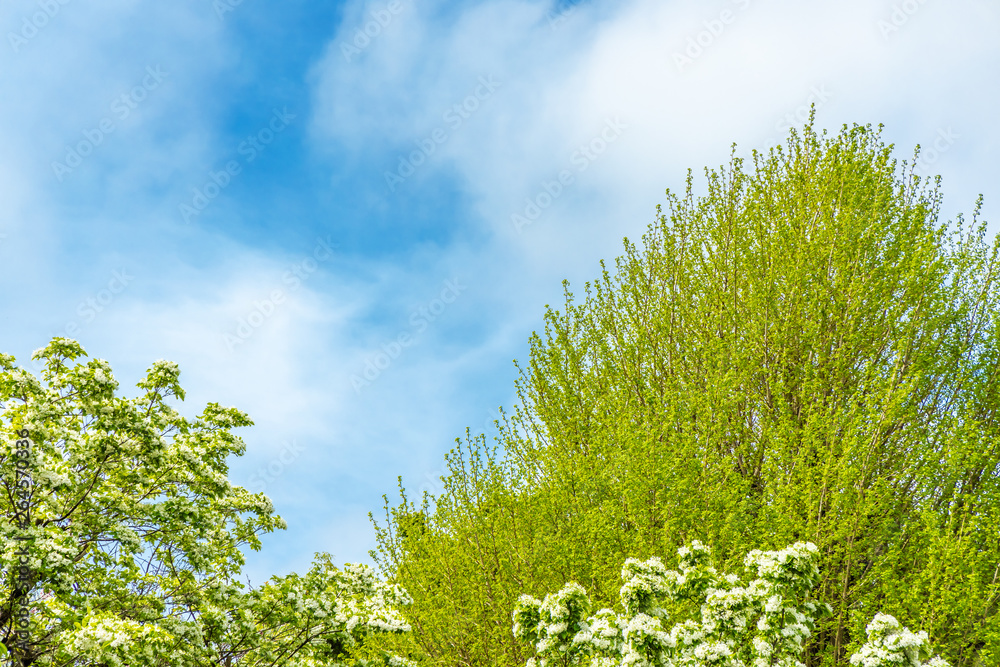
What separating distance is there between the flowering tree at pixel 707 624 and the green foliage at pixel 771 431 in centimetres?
139

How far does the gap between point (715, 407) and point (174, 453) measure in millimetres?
8946

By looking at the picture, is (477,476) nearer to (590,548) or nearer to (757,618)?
(590,548)

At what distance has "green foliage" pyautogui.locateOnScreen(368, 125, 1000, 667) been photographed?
1024 cm

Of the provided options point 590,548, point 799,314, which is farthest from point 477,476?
point 799,314

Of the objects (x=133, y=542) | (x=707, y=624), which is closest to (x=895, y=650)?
(x=707, y=624)

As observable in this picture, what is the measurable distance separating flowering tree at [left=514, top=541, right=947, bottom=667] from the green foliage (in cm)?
139

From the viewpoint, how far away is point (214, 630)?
36.4ft

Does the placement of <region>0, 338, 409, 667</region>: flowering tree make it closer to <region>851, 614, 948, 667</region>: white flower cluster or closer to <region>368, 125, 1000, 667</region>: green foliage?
<region>368, 125, 1000, 667</region>: green foliage

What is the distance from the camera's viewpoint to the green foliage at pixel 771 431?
10242mm

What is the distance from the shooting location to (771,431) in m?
12.2

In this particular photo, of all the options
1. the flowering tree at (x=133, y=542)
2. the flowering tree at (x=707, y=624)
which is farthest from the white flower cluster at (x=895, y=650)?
the flowering tree at (x=133, y=542)

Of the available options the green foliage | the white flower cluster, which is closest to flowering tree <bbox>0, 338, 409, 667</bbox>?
the green foliage

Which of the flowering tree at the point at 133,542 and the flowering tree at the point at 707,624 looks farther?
the flowering tree at the point at 133,542

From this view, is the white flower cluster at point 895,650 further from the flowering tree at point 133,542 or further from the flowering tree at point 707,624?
the flowering tree at point 133,542
